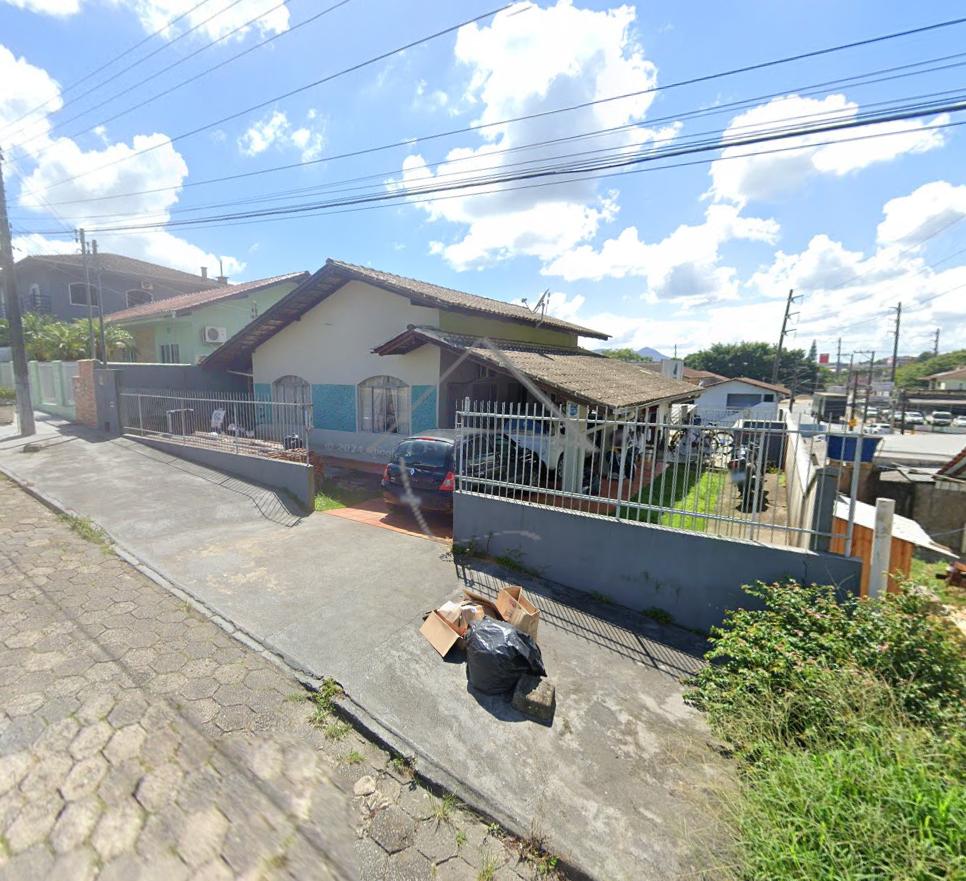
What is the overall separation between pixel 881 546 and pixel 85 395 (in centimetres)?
1830

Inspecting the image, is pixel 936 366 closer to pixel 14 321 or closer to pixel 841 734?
pixel 841 734

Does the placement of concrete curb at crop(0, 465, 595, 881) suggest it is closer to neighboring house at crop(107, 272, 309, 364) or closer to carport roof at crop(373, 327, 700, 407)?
carport roof at crop(373, 327, 700, 407)

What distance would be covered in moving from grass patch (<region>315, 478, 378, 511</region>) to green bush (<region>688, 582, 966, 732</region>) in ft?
21.3

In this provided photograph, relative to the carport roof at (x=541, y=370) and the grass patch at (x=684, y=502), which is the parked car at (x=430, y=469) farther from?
the grass patch at (x=684, y=502)

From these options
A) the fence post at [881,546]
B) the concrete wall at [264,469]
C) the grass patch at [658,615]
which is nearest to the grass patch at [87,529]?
the concrete wall at [264,469]

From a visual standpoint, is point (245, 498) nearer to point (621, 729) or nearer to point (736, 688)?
point (621, 729)

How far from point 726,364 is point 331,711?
67099 mm

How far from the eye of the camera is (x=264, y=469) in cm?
877

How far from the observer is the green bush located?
2.80 metres

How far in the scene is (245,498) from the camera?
807 centimetres

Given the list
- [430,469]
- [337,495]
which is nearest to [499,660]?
[430,469]

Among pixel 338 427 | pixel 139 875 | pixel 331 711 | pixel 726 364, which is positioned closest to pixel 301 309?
pixel 338 427

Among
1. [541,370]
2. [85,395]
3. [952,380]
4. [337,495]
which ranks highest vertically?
[952,380]

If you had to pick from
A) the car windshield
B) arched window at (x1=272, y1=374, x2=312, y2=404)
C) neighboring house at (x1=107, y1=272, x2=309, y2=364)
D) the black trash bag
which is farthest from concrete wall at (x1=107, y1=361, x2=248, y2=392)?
the black trash bag
